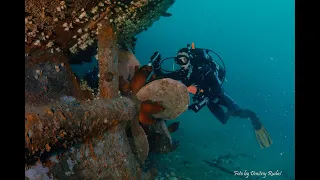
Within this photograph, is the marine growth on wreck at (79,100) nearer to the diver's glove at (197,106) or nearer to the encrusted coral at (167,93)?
the encrusted coral at (167,93)

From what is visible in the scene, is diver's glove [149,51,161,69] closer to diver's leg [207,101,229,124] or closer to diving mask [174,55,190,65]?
diving mask [174,55,190,65]

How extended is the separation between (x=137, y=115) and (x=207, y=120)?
20515 mm

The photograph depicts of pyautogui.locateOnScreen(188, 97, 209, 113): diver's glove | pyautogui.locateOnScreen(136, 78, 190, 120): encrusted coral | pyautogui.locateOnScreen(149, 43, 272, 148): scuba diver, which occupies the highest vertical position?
pyautogui.locateOnScreen(136, 78, 190, 120): encrusted coral

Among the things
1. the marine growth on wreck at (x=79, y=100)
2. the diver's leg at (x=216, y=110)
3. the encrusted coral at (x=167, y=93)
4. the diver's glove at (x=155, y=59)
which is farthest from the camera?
the diver's leg at (x=216, y=110)

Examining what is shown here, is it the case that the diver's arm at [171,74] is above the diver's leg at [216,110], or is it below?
above

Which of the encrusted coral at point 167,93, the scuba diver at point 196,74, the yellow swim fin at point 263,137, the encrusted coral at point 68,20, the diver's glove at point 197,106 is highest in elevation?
the encrusted coral at point 68,20

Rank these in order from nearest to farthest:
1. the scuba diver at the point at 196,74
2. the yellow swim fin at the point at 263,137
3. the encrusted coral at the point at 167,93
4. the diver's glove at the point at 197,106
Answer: the encrusted coral at the point at 167,93 < the scuba diver at the point at 196,74 < the diver's glove at the point at 197,106 < the yellow swim fin at the point at 263,137

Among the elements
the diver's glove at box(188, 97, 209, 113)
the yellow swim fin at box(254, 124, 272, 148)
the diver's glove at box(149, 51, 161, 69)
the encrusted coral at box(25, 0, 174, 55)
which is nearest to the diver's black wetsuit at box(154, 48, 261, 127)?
the diver's glove at box(149, 51, 161, 69)

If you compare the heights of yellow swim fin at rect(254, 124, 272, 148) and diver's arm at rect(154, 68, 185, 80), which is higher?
diver's arm at rect(154, 68, 185, 80)

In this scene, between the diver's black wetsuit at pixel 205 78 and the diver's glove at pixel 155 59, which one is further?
the diver's black wetsuit at pixel 205 78

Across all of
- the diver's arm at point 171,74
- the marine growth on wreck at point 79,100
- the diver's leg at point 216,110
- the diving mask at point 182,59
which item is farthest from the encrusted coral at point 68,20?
the diver's leg at point 216,110

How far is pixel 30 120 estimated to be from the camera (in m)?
2.04

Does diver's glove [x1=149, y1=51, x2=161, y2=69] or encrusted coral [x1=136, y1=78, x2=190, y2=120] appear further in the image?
diver's glove [x1=149, y1=51, x2=161, y2=69]

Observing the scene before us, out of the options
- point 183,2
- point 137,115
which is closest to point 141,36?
point 183,2
